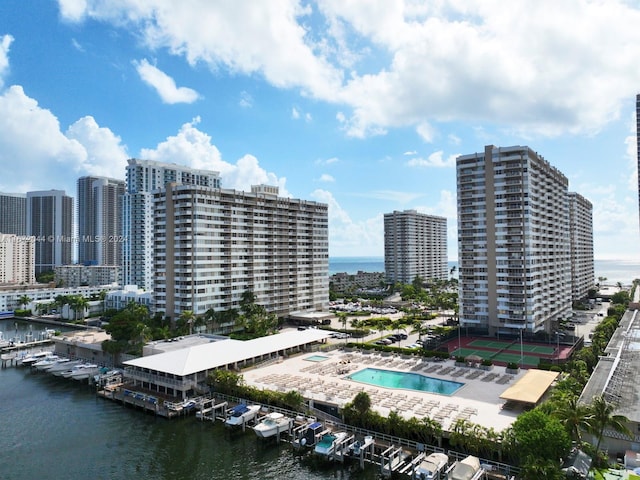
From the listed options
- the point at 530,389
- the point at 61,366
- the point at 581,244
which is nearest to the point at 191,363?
the point at 61,366

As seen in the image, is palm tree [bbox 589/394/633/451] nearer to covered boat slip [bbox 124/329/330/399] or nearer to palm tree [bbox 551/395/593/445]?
palm tree [bbox 551/395/593/445]

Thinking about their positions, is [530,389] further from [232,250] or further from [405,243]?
[405,243]

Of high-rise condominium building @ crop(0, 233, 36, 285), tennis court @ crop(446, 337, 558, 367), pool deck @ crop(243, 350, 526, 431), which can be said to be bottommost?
pool deck @ crop(243, 350, 526, 431)

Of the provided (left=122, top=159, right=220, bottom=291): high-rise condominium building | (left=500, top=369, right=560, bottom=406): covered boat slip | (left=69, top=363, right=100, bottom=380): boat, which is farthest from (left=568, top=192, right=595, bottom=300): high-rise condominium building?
(left=69, top=363, right=100, bottom=380): boat

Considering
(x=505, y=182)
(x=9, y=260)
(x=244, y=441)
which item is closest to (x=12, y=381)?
(x=244, y=441)

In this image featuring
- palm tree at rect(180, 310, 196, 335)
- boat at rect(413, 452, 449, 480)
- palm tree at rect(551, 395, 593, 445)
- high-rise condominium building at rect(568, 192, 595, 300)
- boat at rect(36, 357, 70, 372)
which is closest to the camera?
palm tree at rect(551, 395, 593, 445)

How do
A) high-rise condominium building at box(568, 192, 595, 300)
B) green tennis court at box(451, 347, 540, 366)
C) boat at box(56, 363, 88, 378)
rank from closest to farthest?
green tennis court at box(451, 347, 540, 366), boat at box(56, 363, 88, 378), high-rise condominium building at box(568, 192, 595, 300)
